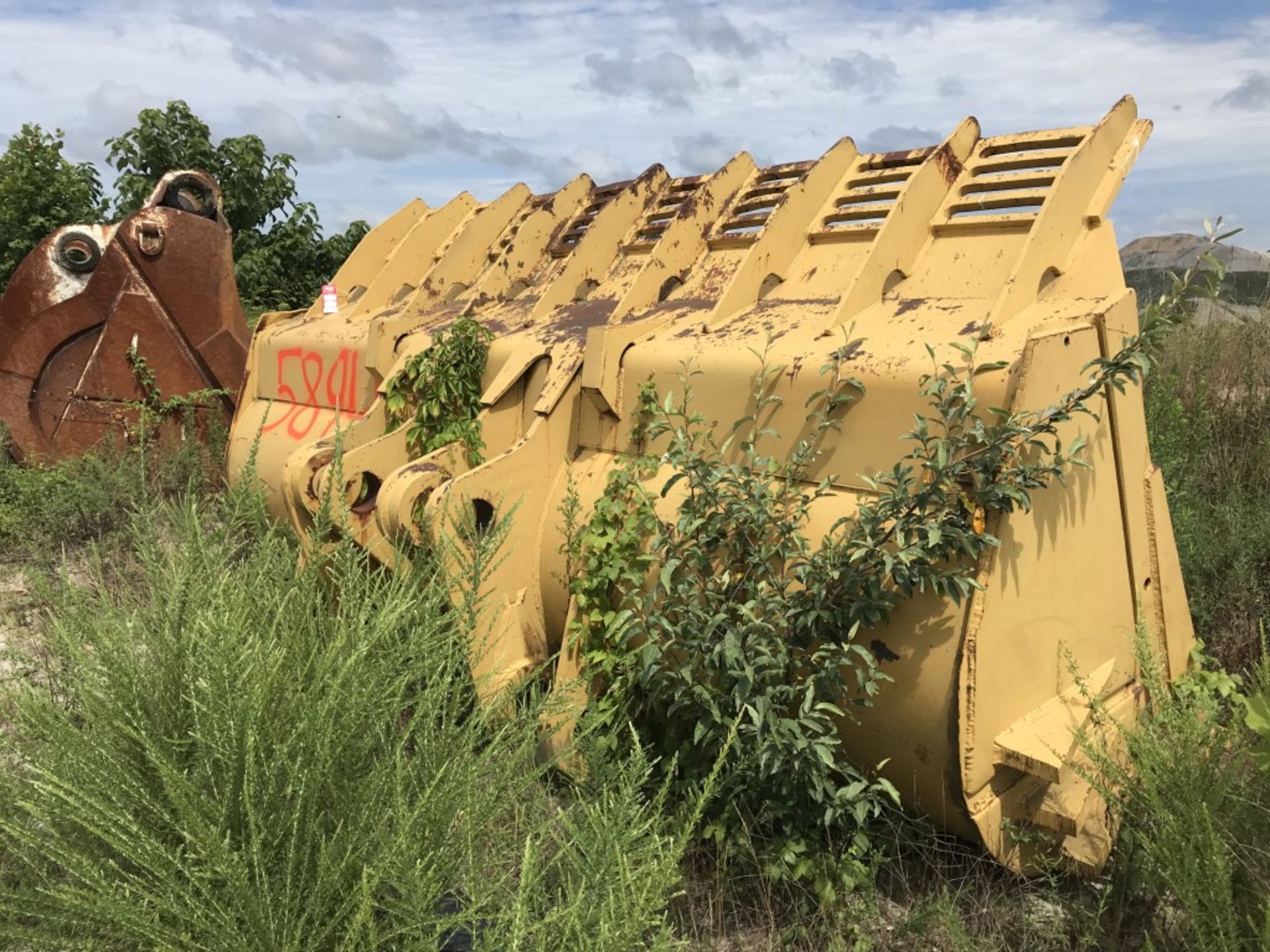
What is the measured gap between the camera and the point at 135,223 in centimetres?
601

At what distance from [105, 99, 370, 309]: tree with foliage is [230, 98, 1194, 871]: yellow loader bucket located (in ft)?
21.1

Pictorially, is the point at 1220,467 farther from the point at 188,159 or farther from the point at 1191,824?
the point at 188,159

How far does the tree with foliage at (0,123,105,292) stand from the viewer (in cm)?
865

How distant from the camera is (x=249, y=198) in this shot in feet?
32.9

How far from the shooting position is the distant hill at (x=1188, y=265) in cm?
539

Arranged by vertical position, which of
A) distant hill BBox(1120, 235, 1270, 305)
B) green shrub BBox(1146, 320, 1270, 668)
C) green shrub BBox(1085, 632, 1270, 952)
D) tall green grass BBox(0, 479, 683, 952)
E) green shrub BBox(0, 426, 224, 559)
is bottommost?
green shrub BBox(0, 426, 224, 559)

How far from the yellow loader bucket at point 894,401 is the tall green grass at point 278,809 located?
1.68ft

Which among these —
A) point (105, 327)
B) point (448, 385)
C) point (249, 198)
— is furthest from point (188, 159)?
point (448, 385)

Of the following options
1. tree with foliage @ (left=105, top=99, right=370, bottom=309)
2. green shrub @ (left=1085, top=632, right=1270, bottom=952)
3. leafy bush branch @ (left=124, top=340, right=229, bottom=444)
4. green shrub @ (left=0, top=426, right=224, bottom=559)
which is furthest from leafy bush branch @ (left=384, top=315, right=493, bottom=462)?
tree with foliage @ (left=105, top=99, right=370, bottom=309)

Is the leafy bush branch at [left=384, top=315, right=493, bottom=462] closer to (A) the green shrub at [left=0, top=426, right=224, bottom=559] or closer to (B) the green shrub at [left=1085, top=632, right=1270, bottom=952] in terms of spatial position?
(B) the green shrub at [left=1085, top=632, right=1270, bottom=952]

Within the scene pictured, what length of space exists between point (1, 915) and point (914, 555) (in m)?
2.10

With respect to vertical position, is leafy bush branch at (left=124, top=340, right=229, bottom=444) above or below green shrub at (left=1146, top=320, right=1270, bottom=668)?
below

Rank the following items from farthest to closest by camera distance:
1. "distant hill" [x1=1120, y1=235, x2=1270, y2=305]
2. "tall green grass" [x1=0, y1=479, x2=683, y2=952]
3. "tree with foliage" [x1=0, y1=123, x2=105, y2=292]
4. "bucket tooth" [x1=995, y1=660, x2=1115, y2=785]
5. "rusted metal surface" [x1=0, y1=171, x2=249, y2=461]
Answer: "tree with foliage" [x1=0, y1=123, x2=105, y2=292] < "rusted metal surface" [x1=0, y1=171, x2=249, y2=461] < "distant hill" [x1=1120, y1=235, x2=1270, y2=305] < "bucket tooth" [x1=995, y1=660, x2=1115, y2=785] < "tall green grass" [x1=0, y1=479, x2=683, y2=952]

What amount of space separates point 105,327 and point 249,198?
4.53m
